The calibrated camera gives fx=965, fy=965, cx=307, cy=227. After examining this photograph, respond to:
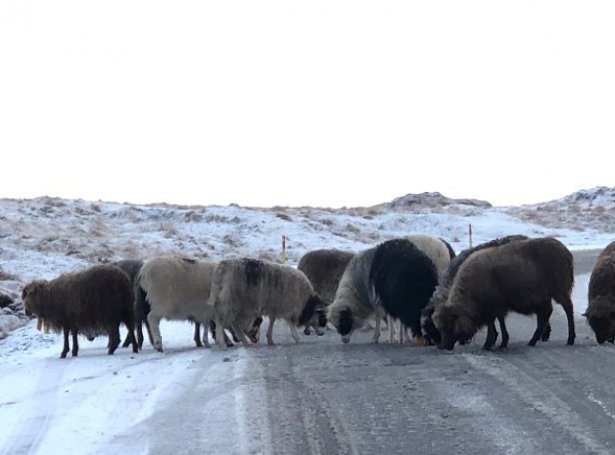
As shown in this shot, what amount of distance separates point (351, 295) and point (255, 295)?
5.32 ft

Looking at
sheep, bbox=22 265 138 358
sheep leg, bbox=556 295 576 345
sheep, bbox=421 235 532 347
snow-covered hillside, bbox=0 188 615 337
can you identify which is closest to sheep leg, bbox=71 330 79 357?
sheep, bbox=22 265 138 358

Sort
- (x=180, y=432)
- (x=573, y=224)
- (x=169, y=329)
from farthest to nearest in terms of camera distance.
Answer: (x=573, y=224) < (x=169, y=329) < (x=180, y=432)

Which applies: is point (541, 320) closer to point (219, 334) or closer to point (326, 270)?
point (219, 334)

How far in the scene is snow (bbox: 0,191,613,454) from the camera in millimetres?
9453

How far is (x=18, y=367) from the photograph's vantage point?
1421cm

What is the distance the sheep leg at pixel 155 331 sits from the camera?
15.3 metres

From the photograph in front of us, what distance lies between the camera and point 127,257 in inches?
1281

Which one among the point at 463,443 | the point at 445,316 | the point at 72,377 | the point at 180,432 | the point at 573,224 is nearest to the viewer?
the point at 463,443

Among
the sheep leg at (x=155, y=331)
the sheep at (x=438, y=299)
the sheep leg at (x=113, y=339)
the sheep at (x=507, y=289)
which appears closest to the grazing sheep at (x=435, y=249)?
the sheep at (x=438, y=299)

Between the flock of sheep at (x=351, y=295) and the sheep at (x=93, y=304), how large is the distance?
0.6 inches

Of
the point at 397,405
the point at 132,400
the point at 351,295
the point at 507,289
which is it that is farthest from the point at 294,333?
the point at 397,405

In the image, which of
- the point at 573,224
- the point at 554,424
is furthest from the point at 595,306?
the point at 573,224

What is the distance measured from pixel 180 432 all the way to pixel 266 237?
36.1 metres

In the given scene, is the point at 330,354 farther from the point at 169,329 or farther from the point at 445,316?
the point at 169,329
